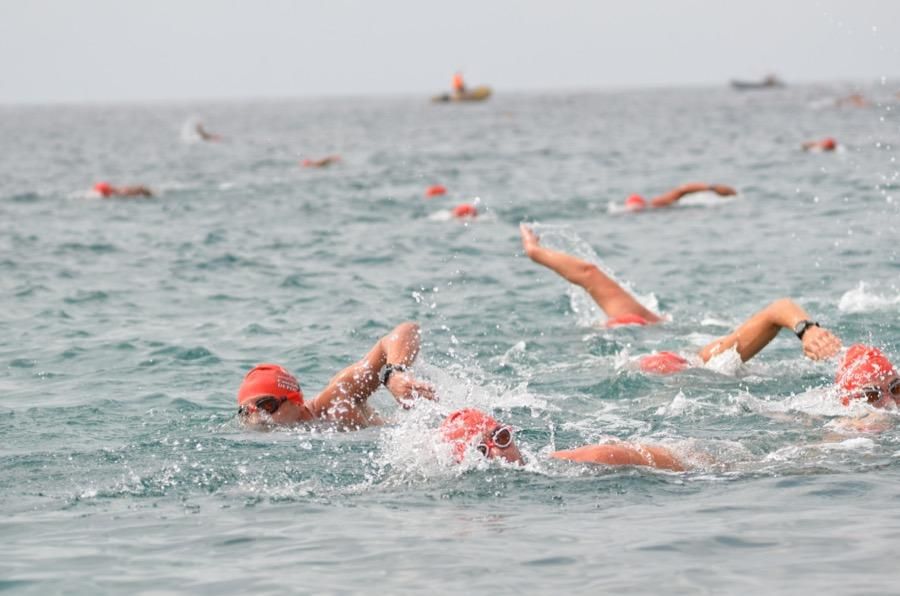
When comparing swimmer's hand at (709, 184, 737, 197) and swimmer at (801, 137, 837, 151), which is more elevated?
swimmer at (801, 137, 837, 151)

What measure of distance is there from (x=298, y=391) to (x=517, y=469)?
2135 mm

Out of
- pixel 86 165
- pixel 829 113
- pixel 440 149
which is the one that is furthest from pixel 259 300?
pixel 829 113

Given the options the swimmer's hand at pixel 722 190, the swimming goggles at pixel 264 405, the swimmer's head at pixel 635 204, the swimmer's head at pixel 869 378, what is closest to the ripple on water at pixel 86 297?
the swimming goggles at pixel 264 405

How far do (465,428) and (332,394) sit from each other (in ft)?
6.66

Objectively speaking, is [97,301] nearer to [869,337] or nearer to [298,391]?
[298,391]

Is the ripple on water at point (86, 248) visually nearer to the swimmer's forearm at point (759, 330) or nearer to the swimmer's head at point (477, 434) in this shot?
the swimmer's forearm at point (759, 330)

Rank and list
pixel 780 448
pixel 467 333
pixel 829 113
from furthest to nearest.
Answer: pixel 829 113 → pixel 467 333 → pixel 780 448

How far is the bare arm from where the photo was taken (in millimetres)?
8414

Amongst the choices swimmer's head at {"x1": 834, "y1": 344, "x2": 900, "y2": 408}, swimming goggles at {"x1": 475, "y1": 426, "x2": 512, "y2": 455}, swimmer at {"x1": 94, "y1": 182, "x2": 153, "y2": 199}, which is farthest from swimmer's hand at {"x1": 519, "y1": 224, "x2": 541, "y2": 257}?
swimmer at {"x1": 94, "y1": 182, "x2": 153, "y2": 199}

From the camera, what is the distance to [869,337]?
13195 mm

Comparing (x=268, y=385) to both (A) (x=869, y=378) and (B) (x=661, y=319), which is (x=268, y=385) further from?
(B) (x=661, y=319)

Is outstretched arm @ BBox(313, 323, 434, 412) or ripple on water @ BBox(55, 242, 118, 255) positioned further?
ripple on water @ BBox(55, 242, 118, 255)

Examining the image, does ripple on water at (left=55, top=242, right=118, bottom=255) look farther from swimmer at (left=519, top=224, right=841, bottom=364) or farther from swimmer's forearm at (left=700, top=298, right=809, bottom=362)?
swimmer's forearm at (left=700, top=298, right=809, bottom=362)

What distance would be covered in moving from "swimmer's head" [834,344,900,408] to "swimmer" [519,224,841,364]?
0.54 feet
